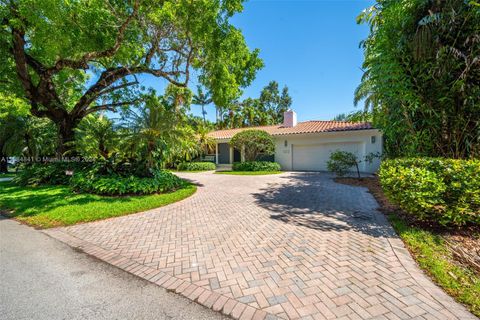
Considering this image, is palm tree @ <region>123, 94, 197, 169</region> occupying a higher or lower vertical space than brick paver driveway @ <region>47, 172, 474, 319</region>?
higher

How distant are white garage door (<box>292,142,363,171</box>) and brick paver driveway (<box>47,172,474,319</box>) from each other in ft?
33.4

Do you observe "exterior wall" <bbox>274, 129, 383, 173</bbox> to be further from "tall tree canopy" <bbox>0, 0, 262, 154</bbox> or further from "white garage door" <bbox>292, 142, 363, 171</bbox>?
"tall tree canopy" <bbox>0, 0, 262, 154</bbox>

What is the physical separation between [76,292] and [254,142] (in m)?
→ 14.6

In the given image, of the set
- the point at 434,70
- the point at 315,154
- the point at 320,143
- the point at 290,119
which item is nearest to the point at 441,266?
the point at 434,70

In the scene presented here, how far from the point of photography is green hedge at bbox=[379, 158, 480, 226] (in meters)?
4.19

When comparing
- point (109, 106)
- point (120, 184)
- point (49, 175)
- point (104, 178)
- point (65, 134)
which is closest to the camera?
point (120, 184)

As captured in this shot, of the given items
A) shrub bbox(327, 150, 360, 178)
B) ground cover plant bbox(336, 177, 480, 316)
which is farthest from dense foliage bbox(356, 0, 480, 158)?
shrub bbox(327, 150, 360, 178)

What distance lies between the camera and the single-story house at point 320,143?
14.8 m

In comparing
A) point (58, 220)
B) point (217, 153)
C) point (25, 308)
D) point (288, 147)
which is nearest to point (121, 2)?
point (58, 220)

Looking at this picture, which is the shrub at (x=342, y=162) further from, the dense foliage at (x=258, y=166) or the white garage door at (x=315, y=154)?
→ the dense foliage at (x=258, y=166)

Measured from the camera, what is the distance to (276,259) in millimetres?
3467

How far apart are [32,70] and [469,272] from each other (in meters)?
16.6

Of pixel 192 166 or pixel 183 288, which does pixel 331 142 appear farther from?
pixel 183 288

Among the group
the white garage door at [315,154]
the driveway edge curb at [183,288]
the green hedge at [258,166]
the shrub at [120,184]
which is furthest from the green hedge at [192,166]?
the driveway edge curb at [183,288]
